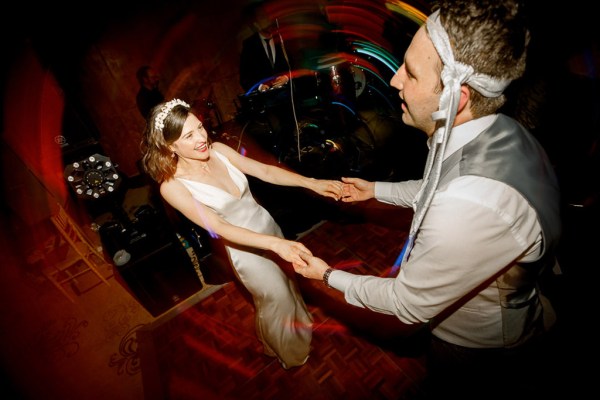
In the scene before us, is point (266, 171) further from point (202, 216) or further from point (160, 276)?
point (160, 276)

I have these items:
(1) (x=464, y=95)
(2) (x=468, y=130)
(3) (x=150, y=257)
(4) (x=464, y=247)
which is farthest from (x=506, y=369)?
(3) (x=150, y=257)

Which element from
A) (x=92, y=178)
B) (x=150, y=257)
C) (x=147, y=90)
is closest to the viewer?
(x=150, y=257)

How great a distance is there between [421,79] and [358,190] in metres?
1.04

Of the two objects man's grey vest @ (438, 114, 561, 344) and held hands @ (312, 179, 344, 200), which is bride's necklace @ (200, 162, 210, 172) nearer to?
held hands @ (312, 179, 344, 200)

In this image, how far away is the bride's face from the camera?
2027 millimetres

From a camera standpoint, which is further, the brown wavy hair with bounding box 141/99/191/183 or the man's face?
the brown wavy hair with bounding box 141/99/191/183

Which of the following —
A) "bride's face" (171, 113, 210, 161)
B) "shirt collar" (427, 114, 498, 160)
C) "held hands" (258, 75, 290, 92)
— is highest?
"held hands" (258, 75, 290, 92)

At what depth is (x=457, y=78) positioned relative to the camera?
1.02 m

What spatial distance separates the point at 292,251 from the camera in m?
1.76

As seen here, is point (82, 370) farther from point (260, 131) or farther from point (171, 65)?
point (171, 65)

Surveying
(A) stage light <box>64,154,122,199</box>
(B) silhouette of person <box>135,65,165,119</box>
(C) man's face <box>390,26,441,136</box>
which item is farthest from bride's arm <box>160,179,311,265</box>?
(B) silhouette of person <box>135,65,165,119</box>

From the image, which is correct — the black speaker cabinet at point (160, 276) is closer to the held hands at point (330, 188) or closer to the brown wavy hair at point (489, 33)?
the held hands at point (330, 188)

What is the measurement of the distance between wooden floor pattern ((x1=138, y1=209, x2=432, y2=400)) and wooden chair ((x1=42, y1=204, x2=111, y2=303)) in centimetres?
153

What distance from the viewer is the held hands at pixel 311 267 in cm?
161
